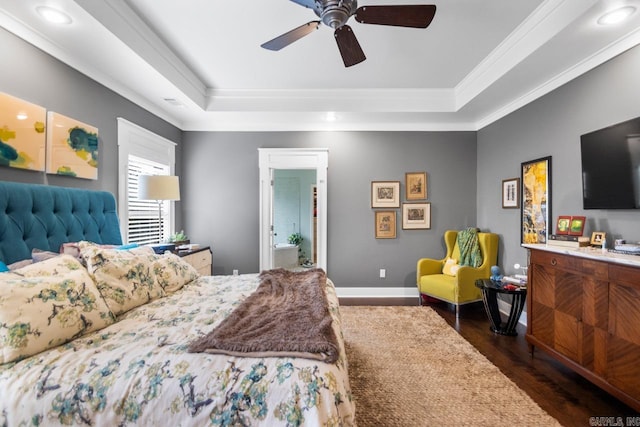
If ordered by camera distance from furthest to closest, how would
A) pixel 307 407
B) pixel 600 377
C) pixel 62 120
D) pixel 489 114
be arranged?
1. pixel 489 114
2. pixel 62 120
3. pixel 600 377
4. pixel 307 407

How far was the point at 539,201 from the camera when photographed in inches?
118

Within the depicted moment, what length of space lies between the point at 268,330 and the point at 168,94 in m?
2.97

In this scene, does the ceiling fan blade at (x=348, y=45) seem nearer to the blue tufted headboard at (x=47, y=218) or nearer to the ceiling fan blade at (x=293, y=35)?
the ceiling fan blade at (x=293, y=35)

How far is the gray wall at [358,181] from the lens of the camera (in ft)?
14.0

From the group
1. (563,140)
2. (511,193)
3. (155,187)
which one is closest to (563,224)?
(563,140)

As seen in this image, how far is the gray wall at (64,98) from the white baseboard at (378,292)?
10.5 ft

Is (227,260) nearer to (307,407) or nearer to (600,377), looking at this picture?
(307,407)

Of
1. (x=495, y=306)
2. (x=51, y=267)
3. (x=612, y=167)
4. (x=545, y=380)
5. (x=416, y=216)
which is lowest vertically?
(x=545, y=380)

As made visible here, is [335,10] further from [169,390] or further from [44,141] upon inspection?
[44,141]

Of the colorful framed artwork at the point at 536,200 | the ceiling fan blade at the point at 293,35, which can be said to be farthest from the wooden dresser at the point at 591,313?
the ceiling fan blade at the point at 293,35

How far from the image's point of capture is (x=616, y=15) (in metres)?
1.89

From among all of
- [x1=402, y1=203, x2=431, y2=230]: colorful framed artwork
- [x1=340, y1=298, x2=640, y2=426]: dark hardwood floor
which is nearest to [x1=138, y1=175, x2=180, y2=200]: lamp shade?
[x1=402, y1=203, x2=431, y2=230]: colorful framed artwork

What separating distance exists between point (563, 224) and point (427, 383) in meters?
1.91

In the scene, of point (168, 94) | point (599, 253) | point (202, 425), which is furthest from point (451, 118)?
point (202, 425)
